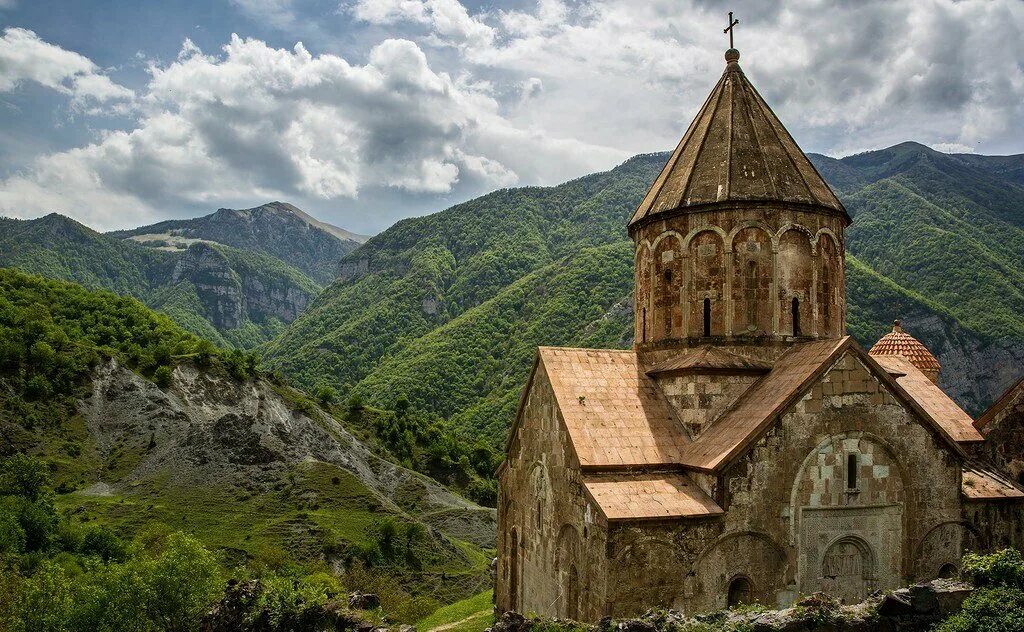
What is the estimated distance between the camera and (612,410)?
1212 cm

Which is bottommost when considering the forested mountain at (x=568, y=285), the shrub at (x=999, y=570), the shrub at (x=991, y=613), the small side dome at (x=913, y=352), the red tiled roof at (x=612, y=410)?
the shrub at (x=991, y=613)

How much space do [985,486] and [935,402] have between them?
15.5ft

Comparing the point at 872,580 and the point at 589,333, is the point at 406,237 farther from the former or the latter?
the point at 872,580

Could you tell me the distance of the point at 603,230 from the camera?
124m

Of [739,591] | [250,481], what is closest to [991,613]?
[739,591]

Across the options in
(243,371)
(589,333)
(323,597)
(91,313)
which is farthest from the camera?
(589,333)

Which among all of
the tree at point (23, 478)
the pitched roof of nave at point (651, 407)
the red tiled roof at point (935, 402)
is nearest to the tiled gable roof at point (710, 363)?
the pitched roof of nave at point (651, 407)

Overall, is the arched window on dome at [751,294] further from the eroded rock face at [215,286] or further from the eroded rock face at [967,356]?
the eroded rock face at [215,286]

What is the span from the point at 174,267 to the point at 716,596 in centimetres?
21448

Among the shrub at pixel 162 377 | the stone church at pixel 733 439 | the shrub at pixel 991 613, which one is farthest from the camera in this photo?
the shrub at pixel 162 377

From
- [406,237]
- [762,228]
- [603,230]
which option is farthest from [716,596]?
[406,237]

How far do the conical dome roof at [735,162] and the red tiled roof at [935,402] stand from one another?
536 cm

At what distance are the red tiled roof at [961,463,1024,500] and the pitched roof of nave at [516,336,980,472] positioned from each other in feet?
3.27

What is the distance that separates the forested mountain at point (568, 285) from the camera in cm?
7119
